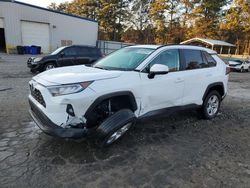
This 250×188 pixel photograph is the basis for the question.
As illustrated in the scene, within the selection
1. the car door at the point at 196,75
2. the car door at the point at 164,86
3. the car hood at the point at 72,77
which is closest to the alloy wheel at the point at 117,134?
the car door at the point at 164,86

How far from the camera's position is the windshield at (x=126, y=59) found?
392cm

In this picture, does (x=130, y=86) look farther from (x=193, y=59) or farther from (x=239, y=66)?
(x=239, y=66)

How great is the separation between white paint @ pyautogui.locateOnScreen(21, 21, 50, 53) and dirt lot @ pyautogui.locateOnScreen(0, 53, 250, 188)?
871 inches

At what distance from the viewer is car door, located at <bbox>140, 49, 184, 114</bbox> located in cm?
378

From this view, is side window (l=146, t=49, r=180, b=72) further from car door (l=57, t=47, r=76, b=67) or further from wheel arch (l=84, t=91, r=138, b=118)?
car door (l=57, t=47, r=76, b=67)

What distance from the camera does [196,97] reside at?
15.9ft

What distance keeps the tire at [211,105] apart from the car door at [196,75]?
28 centimetres

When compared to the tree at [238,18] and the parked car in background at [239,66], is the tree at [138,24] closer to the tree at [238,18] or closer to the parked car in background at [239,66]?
the tree at [238,18]

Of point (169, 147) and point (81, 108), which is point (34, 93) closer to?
point (81, 108)

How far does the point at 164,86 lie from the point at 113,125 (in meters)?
1.31

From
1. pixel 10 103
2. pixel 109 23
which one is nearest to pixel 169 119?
pixel 10 103

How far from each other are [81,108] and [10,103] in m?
3.69

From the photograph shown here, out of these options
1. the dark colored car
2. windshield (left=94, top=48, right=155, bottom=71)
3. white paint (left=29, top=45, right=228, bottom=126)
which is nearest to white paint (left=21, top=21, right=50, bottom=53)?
the dark colored car

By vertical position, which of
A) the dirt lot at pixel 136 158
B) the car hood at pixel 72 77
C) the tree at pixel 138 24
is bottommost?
the dirt lot at pixel 136 158
